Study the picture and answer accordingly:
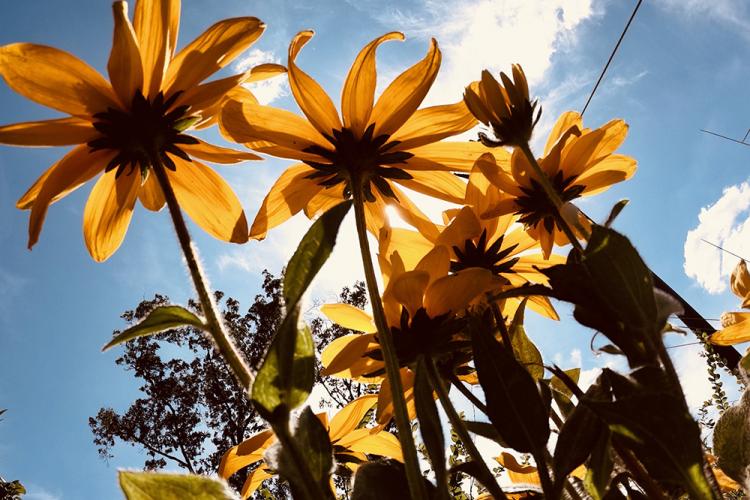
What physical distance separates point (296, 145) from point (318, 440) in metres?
0.54

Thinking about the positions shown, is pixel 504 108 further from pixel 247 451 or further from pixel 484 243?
pixel 247 451

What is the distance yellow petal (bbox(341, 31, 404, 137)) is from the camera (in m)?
0.92

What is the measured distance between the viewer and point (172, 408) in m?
14.9

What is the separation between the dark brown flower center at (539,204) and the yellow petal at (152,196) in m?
0.63

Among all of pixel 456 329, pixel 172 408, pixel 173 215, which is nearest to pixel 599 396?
pixel 456 329

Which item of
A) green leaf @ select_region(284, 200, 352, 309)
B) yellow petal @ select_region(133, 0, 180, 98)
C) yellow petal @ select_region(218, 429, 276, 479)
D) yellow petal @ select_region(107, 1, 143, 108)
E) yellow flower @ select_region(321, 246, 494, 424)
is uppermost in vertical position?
yellow petal @ select_region(133, 0, 180, 98)

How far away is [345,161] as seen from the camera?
0.98m

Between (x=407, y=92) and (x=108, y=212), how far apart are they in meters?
0.53

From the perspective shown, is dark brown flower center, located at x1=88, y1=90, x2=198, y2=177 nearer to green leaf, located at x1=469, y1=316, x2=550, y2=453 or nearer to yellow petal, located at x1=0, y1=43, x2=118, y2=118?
yellow petal, located at x1=0, y1=43, x2=118, y2=118

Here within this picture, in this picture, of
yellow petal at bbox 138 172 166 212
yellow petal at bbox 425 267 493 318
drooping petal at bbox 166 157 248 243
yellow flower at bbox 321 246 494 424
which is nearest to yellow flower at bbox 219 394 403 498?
yellow flower at bbox 321 246 494 424

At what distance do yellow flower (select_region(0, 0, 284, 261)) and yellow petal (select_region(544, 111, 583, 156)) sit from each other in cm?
53

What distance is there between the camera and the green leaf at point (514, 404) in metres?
0.54

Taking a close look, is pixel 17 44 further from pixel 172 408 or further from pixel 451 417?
pixel 172 408

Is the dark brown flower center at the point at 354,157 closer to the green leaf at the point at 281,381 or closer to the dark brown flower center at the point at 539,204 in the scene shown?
the dark brown flower center at the point at 539,204
